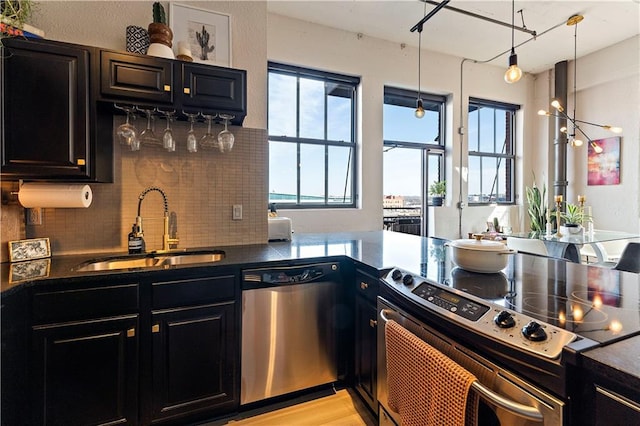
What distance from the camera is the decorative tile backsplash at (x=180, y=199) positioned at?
6.68 ft

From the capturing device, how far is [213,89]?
2.03m

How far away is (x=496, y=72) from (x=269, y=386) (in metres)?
5.94

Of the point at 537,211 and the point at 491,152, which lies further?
the point at 491,152

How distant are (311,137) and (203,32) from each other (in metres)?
2.11

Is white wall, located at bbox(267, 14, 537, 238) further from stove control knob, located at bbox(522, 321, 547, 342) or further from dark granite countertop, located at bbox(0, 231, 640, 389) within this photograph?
stove control knob, located at bbox(522, 321, 547, 342)

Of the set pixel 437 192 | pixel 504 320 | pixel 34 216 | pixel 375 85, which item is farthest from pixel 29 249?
pixel 437 192

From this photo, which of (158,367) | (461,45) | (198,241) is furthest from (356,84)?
(158,367)

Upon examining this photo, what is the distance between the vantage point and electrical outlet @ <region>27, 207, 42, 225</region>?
1900 millimetres

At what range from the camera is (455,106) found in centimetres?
502

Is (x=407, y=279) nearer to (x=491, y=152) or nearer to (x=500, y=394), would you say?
(x=500, y=394)

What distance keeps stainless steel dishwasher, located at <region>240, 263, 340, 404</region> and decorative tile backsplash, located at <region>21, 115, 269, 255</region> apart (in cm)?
71

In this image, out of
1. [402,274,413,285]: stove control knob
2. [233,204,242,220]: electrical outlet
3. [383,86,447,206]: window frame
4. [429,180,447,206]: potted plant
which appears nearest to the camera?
[402,274,413,285]: stove control knob

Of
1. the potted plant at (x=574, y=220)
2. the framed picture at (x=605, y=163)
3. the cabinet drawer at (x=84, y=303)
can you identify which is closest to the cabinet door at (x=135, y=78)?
the cabinet drawer at (x=84, y=303)

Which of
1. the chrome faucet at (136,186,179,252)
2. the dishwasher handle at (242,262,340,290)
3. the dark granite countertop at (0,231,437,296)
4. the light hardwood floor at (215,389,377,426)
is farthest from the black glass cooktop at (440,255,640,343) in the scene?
the chrome faucet at (136,186,179,252)
